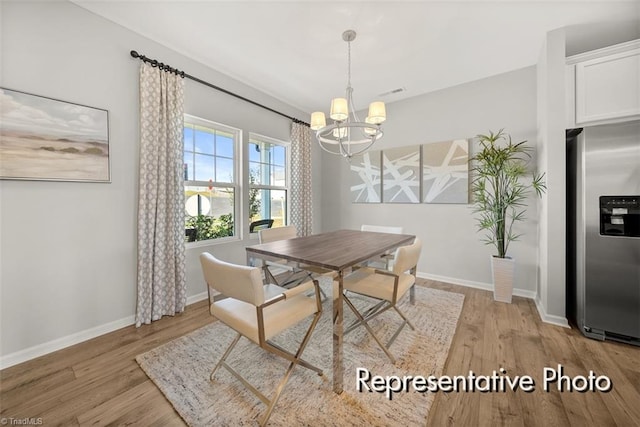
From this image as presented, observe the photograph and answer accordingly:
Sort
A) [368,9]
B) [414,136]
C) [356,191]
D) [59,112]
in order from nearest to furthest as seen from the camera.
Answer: [59,112], [368,9], [414,136], [356,191]

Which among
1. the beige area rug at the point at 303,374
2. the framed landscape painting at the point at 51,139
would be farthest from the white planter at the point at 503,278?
the framed landscape painting at the point at 51,139

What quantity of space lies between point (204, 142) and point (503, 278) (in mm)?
3867

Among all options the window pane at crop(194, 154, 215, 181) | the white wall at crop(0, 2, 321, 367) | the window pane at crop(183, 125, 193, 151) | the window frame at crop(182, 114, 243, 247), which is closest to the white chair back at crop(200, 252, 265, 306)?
the white wall at crop(0, 2, 321, 367)

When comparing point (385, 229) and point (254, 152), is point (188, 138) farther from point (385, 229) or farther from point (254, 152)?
point (385, 229)

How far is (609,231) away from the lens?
198 centimetres

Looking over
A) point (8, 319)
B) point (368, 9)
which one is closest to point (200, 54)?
point (368, 9)

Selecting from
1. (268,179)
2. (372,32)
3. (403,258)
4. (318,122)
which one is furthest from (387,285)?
(268,179)

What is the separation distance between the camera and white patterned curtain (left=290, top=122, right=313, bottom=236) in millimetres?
3998

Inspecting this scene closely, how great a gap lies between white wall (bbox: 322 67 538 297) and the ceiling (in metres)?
0.27

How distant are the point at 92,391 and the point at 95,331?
0.82 meters

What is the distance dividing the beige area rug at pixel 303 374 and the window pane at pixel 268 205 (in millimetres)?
1729

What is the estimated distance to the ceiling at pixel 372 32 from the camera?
6.64 feet

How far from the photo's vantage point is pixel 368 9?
2023mm

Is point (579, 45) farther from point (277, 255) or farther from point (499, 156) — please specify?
point (277, 255)
